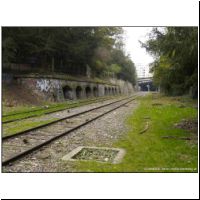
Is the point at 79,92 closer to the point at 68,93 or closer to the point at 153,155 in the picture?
the point at 68,93

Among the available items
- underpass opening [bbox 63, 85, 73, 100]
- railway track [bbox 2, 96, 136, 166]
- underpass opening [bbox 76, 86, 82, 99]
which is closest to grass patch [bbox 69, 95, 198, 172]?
railway track [bbox 2, 96, 136, 166]

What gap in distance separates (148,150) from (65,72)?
2258 centimetres

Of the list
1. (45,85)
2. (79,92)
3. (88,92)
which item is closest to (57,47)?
(45,85)

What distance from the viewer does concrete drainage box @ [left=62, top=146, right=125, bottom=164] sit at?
6.53m

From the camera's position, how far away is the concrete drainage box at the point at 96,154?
6527 mm

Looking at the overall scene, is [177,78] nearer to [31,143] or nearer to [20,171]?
[31,143]

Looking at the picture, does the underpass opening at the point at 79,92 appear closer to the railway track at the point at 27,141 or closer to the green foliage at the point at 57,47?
the green foliage at the point at 57,47

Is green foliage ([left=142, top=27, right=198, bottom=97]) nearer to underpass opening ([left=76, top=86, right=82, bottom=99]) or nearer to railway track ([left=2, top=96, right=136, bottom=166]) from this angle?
railway track ([left=2, top=96, right=136, bottom=166])

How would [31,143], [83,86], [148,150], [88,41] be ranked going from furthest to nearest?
1. [83,86]
2. [88,41]
3. [31,143]
4. [148,150]

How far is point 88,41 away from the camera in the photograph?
2822cm

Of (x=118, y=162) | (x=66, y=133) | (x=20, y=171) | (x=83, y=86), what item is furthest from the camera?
(x=83, y=86)

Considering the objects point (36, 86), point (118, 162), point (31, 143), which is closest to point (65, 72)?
point (36, 86)

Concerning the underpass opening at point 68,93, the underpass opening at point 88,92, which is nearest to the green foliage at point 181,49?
the underpass opening at point 68,93

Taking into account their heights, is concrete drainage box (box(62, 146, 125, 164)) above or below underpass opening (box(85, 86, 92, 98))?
below
